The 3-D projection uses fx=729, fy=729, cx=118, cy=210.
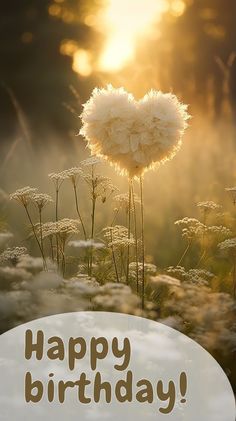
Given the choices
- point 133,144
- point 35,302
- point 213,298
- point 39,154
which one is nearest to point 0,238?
point 35,302

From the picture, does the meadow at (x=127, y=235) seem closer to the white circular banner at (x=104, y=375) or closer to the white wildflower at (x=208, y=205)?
the white wildflower at (x=208, y=205)

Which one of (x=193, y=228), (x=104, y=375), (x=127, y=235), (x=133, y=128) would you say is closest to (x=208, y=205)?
(x=193, y=228)

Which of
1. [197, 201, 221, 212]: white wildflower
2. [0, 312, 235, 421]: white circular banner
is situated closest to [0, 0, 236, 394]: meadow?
[197, 201, 221, 212]: white wildflower

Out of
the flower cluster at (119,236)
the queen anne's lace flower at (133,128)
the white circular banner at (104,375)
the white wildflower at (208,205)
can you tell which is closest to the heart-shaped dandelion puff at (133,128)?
the queen anne's lace flower at (133,128)

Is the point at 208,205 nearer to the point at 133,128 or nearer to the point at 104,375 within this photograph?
the point at 133,128

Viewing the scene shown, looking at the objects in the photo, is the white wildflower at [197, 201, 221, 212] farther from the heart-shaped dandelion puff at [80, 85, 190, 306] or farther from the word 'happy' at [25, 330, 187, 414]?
the word 'happy' at [25, 330, 187, 414]

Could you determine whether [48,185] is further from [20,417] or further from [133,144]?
[20,417]
